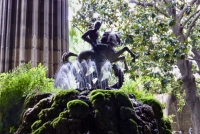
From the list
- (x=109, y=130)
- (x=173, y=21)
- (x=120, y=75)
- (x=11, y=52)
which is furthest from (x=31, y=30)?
(x=109, y=130)

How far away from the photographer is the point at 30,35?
446 inches

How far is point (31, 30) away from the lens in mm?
11414

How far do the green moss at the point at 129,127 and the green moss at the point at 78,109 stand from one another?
0.54m

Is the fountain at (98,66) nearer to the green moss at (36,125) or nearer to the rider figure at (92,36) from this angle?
the rider figure at (92,36)

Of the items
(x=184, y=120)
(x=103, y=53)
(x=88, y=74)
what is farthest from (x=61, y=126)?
(x=184, y=120)

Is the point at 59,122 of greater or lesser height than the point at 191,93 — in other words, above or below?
below

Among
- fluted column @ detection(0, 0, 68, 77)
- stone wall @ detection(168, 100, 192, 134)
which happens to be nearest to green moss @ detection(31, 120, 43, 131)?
fluted column @ detection(0, 0, 68, 77)

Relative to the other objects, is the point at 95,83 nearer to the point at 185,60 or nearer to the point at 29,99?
the point at 29,99

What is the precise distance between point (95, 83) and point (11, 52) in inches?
226

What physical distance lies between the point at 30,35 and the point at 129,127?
773 cm

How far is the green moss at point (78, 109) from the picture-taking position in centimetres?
450

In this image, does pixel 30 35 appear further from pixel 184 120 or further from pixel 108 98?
pixel 184 120

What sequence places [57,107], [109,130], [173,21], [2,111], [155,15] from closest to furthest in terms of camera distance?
[109,130], [57,107], [2,111], [173,21], [155,15]

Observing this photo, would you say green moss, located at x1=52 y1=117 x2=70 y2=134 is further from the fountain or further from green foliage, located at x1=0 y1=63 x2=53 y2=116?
the fountain
